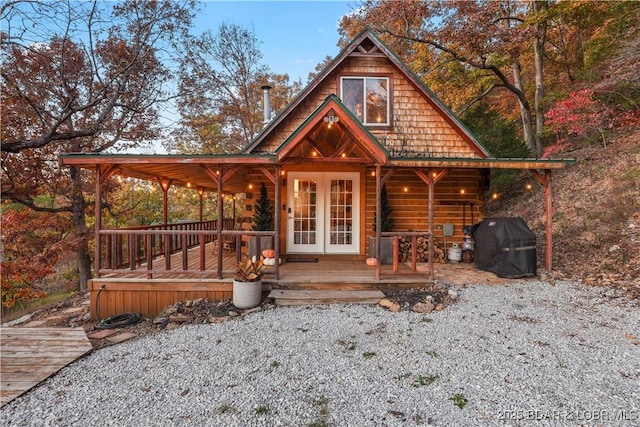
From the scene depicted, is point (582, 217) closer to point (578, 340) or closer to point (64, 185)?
point (578, 340)

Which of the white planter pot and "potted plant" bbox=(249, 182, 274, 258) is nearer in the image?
the white planter pot

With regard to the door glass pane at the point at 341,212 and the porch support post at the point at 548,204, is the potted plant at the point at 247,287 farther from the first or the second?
the porch support post at the point at 548,204

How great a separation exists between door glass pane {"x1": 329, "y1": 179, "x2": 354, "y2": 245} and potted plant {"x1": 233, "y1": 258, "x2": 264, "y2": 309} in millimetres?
3106

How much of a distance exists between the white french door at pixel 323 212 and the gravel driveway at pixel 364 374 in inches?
126

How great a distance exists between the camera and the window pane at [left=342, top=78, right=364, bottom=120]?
8078mm

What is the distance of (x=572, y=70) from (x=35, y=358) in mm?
21379

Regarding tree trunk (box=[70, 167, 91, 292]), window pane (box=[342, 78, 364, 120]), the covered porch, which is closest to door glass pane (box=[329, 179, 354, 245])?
the covered porch

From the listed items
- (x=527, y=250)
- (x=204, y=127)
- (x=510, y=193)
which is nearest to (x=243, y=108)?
(x=204, y=127)

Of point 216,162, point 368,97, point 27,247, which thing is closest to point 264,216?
point 216,162

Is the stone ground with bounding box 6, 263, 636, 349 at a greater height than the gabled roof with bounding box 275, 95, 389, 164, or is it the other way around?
the gabled roof with bounding box 275, 95, 389, 164

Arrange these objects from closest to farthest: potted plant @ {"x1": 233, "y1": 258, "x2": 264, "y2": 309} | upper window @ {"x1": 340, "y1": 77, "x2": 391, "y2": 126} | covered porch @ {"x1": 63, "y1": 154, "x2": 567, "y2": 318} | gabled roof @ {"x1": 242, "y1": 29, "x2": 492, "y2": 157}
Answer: potted plant @ {"x1": 233, "y1": 258, "x2": 264, "y2": 309}, covered porch @ {"x1": 63, "y1": 154, "x2": 567, "y2": 318}, gabled roof @ {"x1": 242, "y1": 29, "x2": 492, "y2": 157}, upper window @ {"x1": 340, "y1": 77, "x2": 391, "y2": 126}

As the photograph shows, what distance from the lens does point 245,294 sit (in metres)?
5.14

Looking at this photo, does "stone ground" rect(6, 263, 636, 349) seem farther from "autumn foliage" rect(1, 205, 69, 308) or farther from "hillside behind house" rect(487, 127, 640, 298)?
"autumn foliage" rect(1, 205, 69, 308)

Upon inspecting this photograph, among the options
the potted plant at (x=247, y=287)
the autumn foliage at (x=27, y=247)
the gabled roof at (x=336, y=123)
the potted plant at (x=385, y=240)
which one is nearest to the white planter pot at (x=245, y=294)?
the potted plant at (x=247, y=287)
